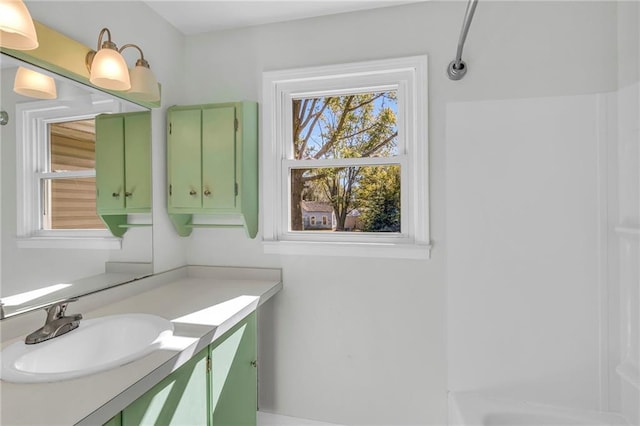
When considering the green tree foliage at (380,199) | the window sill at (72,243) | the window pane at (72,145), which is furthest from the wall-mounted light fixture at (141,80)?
the green tree foliage at (380,199)

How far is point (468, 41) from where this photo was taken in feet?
5.33

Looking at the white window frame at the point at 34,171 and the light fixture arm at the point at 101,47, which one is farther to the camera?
the light fixture arm at the point at 101,47

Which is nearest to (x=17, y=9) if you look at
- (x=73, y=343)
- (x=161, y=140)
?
(x=161, y=140)

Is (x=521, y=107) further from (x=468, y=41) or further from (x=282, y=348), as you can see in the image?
(x=282, y=348)

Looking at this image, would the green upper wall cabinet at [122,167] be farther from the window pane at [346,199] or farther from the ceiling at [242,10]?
the window pane at [346,199]

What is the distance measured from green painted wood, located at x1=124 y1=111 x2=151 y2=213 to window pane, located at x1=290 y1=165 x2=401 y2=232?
78cm

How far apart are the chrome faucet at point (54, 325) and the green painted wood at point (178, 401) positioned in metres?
0.41

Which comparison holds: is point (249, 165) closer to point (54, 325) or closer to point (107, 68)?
point (107, 68)

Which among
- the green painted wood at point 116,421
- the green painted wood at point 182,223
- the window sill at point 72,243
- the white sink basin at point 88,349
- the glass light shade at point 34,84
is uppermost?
the glass light shade at point 34,84

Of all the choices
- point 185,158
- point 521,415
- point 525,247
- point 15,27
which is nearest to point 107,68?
point 15,27

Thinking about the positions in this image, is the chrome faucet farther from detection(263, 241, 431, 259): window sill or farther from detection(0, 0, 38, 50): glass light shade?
detection(263, 241, 431, 259): window sill

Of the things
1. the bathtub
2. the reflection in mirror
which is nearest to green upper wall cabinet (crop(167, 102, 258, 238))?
the reflection in mirror

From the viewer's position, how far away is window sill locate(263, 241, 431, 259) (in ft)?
5.54

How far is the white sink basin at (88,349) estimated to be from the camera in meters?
0.85
